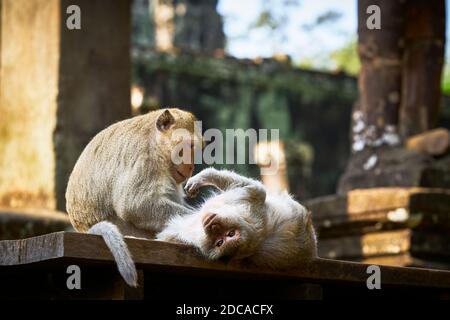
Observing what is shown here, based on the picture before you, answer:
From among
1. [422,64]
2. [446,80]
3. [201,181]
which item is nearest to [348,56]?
[446,80]

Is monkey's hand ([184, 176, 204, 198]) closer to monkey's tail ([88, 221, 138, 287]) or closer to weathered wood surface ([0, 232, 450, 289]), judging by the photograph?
weathered wood surface ([0, 232, 450, 289])

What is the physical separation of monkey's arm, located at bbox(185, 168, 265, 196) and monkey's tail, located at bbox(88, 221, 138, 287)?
0.76 m

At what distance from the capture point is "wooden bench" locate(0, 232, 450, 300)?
3.96 metres

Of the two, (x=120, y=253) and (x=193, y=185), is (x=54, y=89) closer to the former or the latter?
(x=193, y=185)

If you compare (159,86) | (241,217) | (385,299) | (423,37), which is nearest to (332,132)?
(159,86)

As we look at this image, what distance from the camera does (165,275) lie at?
470 cm

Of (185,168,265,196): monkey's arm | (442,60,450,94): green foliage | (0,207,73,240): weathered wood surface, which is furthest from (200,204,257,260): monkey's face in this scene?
(442,60,450,94): green foliage

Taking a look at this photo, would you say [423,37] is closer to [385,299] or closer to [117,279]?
[385,299]

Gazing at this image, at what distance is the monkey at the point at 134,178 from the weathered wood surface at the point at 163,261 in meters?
0.67

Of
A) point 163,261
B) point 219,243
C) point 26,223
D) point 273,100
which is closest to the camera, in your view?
point 163,261

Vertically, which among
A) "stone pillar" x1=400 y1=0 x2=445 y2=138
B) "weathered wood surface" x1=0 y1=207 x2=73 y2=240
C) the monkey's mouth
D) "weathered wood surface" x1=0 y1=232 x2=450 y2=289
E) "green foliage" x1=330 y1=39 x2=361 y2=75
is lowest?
"weathered wood surface" x1=0 y1=207 x2=73 y2=240

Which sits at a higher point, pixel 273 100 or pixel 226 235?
pixel 273 100

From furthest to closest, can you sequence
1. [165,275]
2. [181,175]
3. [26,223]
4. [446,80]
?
[446,80], [26,223], [181,175], [165,275]

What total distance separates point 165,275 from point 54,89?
393 centimetres
